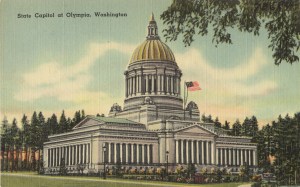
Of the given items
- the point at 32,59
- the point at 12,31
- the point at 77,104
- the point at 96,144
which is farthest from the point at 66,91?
the point at 96,144

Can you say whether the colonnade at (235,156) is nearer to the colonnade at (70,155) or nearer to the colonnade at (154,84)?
the colonnade at (154,84)

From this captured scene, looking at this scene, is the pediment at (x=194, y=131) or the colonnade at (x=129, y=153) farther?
the pediment at (x=194, y=131)

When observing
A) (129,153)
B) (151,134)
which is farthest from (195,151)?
(129,153)

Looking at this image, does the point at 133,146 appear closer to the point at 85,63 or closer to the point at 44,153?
the point at 44,153

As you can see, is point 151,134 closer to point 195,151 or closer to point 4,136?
point 195,151

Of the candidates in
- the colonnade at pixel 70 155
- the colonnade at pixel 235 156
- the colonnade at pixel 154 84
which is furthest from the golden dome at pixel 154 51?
the colonnade at pixel 70 155

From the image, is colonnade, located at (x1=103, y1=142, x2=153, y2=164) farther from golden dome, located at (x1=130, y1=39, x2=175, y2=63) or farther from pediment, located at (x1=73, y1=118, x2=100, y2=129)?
golden dome, located at (x1=130, y1=39, x2=175, y2=63)

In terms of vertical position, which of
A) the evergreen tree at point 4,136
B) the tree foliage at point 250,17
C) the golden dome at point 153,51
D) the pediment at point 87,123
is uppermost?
the golden dome at point 153,51
